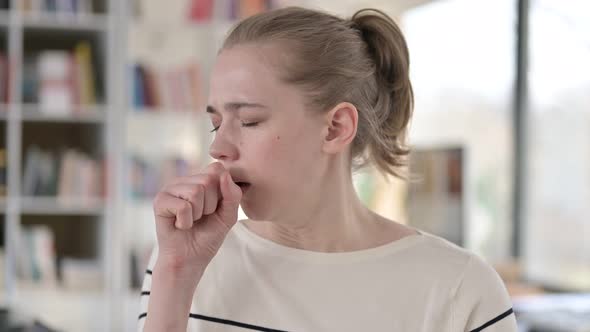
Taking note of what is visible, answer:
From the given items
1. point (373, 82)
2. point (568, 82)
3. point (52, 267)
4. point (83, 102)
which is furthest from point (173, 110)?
point (373, 82)

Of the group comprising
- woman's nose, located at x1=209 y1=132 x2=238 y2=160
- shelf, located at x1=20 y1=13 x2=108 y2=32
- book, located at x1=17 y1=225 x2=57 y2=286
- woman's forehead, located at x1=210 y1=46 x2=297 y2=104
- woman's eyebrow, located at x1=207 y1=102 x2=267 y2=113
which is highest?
shelf, located at x1=20 y1=13 x2=108 y2=32

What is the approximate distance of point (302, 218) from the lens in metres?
1.58

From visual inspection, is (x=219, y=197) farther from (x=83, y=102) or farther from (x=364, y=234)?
(x=83, y=102)

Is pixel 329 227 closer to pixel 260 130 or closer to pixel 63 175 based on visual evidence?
pixel 260 130

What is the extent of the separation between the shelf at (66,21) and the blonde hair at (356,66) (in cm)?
380

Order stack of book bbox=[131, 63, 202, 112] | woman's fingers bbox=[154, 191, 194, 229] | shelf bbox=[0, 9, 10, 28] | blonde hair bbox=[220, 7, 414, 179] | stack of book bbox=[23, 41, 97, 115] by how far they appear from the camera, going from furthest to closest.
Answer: stack of book bbox=[131, 63, 202, 112] → stack of book bbox=[23, 41, 97, 115] → shelf bbox=[0, 9, 10, 28] → blonde hair bbox=[220, 7, 414, 179] → woman's fingers bbox=[154, 191, 194, 229]

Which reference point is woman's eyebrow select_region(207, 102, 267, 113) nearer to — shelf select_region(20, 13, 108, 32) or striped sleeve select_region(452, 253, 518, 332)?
striped sleeve select_region(452, 253, 518, 332)

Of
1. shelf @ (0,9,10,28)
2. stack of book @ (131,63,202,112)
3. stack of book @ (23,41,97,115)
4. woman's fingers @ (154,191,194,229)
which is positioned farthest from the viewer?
stack of book @ (131,63,202,112)

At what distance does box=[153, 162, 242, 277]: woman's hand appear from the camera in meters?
1.45

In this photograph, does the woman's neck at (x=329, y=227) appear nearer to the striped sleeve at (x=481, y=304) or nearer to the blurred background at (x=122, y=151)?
the striped sleeve at (x=481, y=304)

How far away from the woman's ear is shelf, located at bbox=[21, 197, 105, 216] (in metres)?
3.92

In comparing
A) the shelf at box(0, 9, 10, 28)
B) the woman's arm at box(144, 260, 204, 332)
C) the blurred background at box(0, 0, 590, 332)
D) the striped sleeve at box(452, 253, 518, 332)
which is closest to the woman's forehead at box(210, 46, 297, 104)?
the woman's arm at box(144, 260, 204, 332)

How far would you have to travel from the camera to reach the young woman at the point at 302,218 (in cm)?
148

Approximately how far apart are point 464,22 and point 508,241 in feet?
5.26
